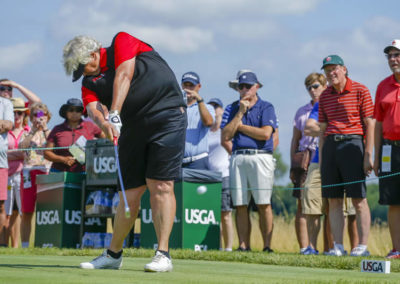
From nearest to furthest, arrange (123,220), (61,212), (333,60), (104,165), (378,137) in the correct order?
1. (123,220)
2. (378,137)
3. (333,60)
4. (104,165)
5. (61,212)

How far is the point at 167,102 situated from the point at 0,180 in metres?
5.13

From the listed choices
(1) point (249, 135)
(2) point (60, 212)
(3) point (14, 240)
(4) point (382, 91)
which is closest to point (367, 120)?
(4) point (382, 91)

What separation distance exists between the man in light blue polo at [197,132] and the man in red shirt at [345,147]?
178 centimetres

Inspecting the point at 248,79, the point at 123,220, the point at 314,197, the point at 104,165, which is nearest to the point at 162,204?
the point at 123,220

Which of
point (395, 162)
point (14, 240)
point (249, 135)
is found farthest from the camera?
point (14, 240)

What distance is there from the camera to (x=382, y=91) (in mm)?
8508

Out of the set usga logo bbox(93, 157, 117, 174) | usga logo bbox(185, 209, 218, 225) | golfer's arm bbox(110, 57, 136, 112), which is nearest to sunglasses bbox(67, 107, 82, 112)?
usga logo bbox(93, 157, 117, 174)

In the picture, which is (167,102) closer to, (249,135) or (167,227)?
(167,227)

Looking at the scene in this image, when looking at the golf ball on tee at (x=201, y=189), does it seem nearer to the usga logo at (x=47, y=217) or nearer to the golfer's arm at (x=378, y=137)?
the usga logo at (x=47, y=217)

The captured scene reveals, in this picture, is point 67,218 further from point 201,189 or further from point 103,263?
point 103,263

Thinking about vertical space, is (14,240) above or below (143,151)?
below

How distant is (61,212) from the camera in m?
10.6

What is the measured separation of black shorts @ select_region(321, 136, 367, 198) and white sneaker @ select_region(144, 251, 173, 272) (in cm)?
362

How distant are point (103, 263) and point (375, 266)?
7.02ft
